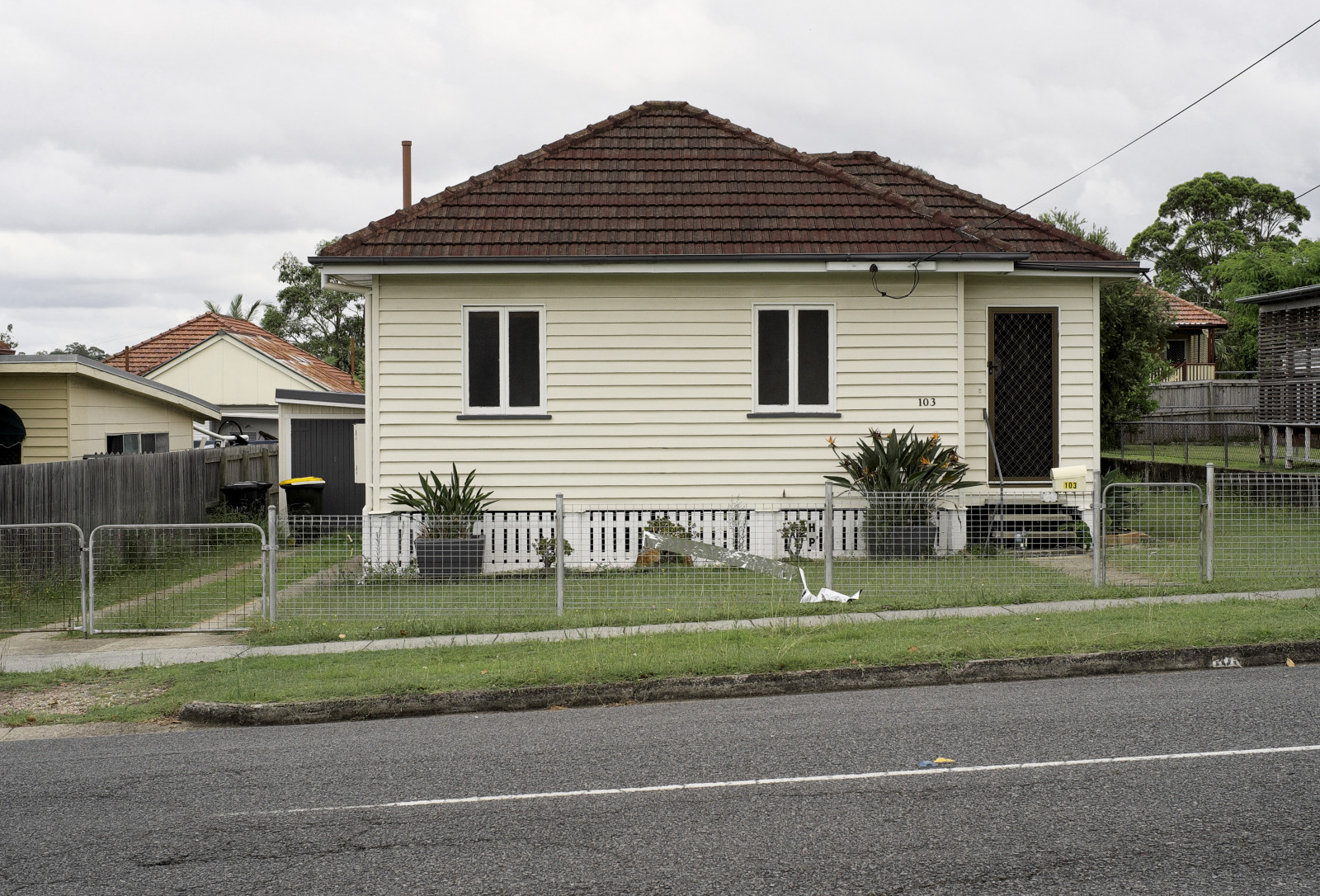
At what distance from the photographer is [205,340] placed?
4066cm

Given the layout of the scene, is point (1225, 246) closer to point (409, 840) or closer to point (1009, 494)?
point (1009, 494)

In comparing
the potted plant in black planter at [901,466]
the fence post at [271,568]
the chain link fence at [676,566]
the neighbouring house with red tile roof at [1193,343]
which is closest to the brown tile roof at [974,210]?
the potted plant in black planter at [901,466]

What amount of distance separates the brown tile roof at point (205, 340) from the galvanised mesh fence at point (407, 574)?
27685mm

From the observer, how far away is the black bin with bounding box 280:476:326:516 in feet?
68.7

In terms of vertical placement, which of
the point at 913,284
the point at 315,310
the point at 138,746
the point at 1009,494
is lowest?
the point at 138,746

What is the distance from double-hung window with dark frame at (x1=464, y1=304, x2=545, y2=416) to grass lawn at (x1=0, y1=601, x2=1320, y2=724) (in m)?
5.89

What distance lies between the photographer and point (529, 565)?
13.2 m

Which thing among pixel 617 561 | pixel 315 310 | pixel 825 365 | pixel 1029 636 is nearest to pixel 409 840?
pixel 1029 636

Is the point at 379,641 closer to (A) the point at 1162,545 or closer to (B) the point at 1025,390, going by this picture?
(A) the point at 1162,545

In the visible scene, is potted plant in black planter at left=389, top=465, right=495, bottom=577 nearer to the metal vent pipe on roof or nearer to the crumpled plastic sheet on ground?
the crumpled plastic sheet on ground

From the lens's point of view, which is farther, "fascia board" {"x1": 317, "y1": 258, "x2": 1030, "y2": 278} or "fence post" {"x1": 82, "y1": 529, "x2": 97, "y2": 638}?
"fascia board" {"x1": 317, "y1": 258, "x2": 1030, "y2": 278}

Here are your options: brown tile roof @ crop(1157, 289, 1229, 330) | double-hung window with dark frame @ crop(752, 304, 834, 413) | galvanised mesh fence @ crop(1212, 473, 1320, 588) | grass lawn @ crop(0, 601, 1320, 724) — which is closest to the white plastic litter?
grass lawn @ crop(0, 601, 1320, 724)

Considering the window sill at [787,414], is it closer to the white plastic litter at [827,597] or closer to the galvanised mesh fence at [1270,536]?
the white plastic litter at [827,597]

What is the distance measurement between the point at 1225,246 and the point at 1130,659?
63.8 meters
